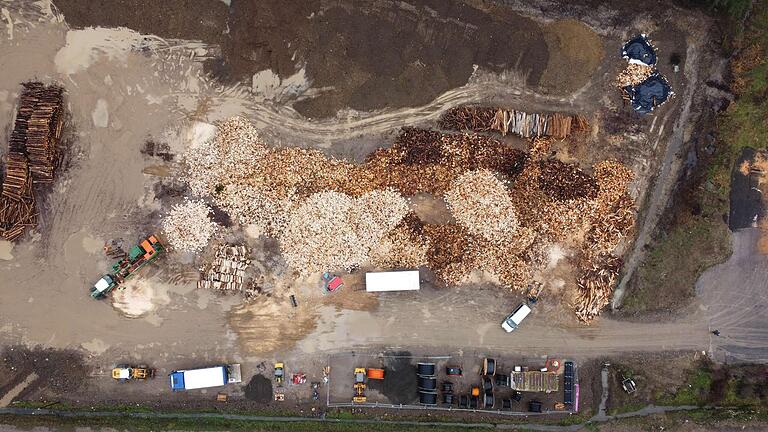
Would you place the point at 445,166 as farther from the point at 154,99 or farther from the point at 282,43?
the point at 154,99

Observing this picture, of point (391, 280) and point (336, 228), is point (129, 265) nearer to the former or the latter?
point (336, 228)

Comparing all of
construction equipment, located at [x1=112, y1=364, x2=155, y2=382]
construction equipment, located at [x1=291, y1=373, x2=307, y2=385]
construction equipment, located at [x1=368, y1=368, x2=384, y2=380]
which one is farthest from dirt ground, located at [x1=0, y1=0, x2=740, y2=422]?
construction equipment, located at [x1=368, y1=368, x2=384, y2=380]

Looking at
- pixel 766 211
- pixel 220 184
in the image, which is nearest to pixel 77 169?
pixel 220 184

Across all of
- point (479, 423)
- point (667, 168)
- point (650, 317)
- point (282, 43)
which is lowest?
point (479, 423)

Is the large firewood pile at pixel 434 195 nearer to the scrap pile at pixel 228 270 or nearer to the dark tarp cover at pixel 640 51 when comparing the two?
the scrap pile at pixel 228 270

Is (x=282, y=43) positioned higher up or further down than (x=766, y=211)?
higher up

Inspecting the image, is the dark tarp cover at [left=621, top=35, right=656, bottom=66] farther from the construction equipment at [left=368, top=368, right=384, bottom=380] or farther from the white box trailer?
the construction equipment at [left=368, top=368, right=384, bottom=380]

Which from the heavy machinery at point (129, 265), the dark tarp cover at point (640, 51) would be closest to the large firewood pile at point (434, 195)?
the heavy machinery at point (129, 265)

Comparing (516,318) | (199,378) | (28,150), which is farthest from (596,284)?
(28,150)
